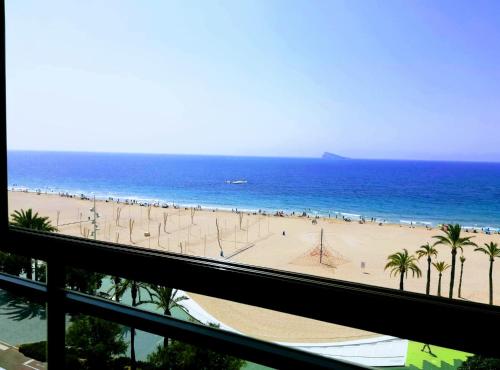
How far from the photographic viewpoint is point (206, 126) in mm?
18375

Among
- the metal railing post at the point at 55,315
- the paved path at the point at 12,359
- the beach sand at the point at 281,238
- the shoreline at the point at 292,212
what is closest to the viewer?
the metal railing post at the point at 55,315

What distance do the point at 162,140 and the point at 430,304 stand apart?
7907 millimetres

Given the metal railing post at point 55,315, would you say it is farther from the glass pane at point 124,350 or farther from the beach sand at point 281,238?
the beach sand at point 281,238

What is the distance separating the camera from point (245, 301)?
1.70ft

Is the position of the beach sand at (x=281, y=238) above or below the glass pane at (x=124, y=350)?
below

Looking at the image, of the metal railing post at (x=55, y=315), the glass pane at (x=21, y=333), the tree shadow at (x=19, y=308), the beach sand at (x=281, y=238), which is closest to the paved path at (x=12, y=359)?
the glass pane at (x=21, y=333)

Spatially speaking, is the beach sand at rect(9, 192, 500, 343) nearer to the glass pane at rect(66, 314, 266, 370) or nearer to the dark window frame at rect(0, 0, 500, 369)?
the glass pane at rect(66, 314, 266, 370)

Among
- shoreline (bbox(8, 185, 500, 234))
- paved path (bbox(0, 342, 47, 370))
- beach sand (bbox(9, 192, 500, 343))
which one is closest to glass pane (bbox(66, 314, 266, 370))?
paved path (bbox(0, 342, 47, 370))

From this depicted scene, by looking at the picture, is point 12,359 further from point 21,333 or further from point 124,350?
point 124,350

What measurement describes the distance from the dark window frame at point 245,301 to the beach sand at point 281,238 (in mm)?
8720

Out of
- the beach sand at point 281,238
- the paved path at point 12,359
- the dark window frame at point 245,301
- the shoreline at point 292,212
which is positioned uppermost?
the dark window frame at point 245,301

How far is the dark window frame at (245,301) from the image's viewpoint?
42cm

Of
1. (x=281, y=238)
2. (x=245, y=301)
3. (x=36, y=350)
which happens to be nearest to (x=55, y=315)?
(x=36, y=350)

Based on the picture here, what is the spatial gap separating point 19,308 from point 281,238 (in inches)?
606
